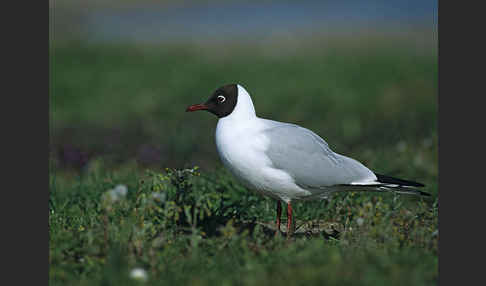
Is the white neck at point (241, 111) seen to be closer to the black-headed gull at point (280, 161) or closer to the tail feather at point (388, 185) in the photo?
the black-headed gull at point (280, 161)

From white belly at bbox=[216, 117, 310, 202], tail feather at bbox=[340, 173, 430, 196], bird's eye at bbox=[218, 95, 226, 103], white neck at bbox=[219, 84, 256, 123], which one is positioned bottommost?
tail feather at bbox=[340, 173, 430, 196]

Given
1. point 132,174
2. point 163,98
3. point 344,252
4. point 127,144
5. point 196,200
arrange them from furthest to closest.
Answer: point 163,98
point 127,144
point 132,174
point 196,200
point 344,252

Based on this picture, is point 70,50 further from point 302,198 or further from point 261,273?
point 261,273

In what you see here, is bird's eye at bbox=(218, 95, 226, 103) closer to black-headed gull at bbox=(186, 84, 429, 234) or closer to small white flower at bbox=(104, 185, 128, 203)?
black-headed gull at bbox=(186, 84, 429, 234)

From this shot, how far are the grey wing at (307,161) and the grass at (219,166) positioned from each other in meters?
0.30

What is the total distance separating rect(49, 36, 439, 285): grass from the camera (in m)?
3.46

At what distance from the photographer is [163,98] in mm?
9797

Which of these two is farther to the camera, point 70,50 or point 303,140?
point 70,50

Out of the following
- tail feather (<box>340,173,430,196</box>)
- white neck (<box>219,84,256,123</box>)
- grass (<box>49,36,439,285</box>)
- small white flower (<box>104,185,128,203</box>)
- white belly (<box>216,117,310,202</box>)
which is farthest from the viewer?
white neck (<box>219,84,256,123</box>)

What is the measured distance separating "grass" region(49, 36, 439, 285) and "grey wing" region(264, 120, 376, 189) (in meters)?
0.30

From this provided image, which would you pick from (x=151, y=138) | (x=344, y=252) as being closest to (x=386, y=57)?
(x=151, y=138)

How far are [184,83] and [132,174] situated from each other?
467 centimetres

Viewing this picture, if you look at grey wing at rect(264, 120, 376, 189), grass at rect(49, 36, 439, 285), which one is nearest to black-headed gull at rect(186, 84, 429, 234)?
grey wing at rect(264, 120, 376, 189)

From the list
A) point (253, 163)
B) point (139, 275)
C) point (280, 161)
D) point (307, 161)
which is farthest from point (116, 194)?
point (307, 161)
